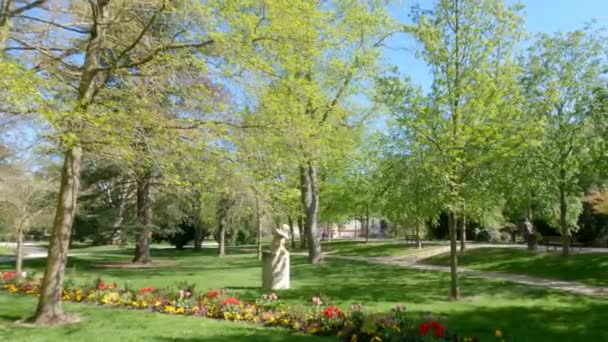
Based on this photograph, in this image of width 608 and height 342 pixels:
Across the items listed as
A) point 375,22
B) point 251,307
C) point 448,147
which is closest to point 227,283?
point 251,307

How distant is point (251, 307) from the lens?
30.2 feet

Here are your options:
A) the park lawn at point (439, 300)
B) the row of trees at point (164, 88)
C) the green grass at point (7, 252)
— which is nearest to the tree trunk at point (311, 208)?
the park lawn at point (439, 300)

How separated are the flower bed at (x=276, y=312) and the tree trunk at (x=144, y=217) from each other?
10.8 m

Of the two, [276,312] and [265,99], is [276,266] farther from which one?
[265,99]

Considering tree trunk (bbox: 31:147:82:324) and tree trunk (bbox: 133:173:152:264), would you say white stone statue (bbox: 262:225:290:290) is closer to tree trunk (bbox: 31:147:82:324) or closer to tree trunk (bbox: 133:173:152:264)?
tree trunk (bbox: 31:147:82:324)

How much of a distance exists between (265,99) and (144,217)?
16.6 metres

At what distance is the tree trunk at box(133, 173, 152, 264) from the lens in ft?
75.6

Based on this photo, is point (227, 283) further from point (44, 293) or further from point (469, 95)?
point (469, 95)

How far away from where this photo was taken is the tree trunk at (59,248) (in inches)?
334

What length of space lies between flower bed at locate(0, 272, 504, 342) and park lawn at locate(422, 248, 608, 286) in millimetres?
9444

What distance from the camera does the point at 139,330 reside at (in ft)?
25.1

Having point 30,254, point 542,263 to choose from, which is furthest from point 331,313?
point 30,254

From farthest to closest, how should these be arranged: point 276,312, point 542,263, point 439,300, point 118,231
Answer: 1. point 118,231
2. point 542,263
3. point 439,300
4. point 276,312

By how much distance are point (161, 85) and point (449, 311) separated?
7.24 metres
